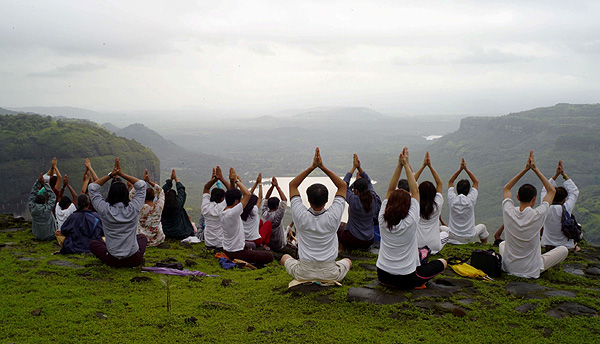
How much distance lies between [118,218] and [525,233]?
9293mm

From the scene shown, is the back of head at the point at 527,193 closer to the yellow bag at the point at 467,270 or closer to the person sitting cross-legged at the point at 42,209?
the yellow bag at the point at 467,270

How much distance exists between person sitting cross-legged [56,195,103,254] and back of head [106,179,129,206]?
2.74 metres

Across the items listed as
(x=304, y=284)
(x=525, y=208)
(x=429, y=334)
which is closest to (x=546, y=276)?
(x=525, y=208)

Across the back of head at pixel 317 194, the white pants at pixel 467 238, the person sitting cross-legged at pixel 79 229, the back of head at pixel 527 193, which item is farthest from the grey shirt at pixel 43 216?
the back of head at pixel 527 193

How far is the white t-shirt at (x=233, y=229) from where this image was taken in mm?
10398

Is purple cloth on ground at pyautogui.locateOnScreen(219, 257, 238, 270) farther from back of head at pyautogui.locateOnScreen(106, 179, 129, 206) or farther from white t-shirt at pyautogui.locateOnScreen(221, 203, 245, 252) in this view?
back of head at pyautogui.locateOnScreen(106, 179, 129, 206)

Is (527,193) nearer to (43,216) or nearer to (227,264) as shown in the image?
(227,264)

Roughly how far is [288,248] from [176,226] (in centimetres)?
425

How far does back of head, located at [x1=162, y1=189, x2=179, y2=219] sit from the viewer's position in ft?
46.1

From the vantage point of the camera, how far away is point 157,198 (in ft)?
42.9

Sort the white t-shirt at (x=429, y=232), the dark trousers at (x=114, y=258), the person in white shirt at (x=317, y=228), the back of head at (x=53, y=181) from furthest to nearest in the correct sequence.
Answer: the back of head at (x=53, y=181)
the white t-shirt at (x=429, y=232)
the dark trousers at (x=114, y=258)
the person in white shirt at (x=317, y=228)

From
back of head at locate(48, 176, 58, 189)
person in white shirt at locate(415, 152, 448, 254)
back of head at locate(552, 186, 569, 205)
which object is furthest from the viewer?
back of head at locate(48, 176, 58, 189)

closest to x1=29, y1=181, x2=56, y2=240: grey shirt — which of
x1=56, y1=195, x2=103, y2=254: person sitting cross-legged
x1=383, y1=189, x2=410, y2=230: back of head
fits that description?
x1=56, y1=195, x2=103, y2=254: person sitting cross-legged

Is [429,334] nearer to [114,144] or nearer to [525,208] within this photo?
[525,208]
